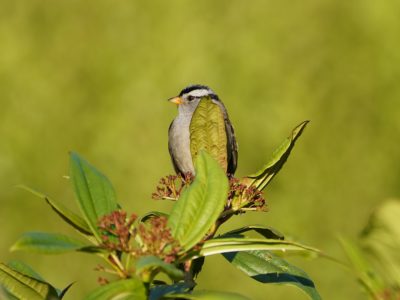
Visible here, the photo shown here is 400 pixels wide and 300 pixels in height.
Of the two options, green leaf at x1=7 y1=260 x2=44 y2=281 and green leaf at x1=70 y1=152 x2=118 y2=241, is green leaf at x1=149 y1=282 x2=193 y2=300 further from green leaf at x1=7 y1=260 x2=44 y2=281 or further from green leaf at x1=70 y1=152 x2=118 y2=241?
green leaf at x1=7 y1=260 x2=44 y2=281

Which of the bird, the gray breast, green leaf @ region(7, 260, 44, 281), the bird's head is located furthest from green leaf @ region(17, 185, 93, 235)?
the bird's head

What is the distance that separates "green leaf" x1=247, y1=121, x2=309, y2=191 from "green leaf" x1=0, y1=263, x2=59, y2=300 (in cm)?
39

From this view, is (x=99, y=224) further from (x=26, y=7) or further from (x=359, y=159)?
(x=26, y=7)

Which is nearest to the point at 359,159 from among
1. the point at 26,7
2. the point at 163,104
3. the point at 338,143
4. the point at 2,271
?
the point at 338,143

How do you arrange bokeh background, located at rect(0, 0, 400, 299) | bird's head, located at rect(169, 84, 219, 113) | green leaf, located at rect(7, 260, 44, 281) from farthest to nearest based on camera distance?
bokeh background, located at rect(0, 0, 400, 299) → bird's head, located at rect(169, 84, 219, 113) → green leaf, located at rect(7, 260, 44, 281)

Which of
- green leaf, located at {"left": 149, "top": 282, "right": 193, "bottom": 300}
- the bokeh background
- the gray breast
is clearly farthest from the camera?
the bokeh background

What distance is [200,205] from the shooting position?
1.12 m

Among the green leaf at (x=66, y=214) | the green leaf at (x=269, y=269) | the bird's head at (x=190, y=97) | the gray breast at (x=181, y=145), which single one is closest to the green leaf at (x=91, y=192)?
the green leaf at (x=66, y=214)

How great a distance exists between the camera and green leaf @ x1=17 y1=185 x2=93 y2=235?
108 centimetres

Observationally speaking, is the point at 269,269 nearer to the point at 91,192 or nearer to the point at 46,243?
the point at 91,192

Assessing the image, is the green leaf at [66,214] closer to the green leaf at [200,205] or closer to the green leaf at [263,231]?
the green leaf at [200,205]

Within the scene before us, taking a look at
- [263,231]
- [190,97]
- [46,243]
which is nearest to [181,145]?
[190,97]

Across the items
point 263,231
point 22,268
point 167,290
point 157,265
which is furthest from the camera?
point 263,231

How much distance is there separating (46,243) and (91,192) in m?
0.17
